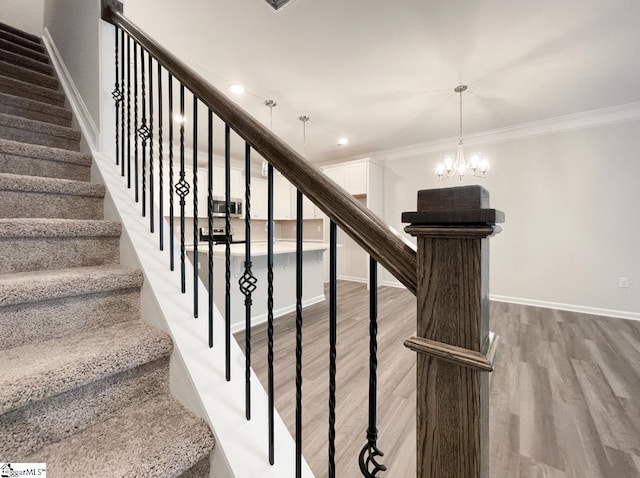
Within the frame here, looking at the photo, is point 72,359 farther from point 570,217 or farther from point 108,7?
point 570,217

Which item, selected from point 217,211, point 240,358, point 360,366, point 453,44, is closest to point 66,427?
point 240,358

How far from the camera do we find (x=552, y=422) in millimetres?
1652

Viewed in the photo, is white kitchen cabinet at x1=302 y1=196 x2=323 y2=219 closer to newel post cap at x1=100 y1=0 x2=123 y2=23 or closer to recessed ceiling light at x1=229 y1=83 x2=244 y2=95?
recessed ceiling light at x1=229 y1=83 x2=244 y2=95

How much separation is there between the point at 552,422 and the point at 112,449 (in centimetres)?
219

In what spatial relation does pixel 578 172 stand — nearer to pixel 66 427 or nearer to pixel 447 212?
pixel 447 212

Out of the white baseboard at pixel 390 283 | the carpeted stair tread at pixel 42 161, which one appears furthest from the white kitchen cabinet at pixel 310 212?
the carpeted stair tread at pixel 42 161

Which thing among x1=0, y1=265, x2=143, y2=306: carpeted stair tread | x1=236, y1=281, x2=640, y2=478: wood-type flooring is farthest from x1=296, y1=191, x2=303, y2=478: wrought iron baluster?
x1=236, y1=281, x2=640, y2=478: wood-type flooring

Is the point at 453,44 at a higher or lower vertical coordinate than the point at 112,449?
higher

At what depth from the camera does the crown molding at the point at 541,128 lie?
11.3 feet

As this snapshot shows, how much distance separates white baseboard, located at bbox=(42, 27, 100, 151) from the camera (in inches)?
64.6

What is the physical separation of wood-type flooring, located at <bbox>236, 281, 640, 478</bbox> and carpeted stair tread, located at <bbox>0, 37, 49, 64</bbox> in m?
3.17

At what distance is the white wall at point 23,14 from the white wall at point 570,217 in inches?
243

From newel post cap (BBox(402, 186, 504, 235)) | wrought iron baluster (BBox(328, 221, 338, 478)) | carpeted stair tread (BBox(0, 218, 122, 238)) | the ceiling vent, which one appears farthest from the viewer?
the ceiling vent

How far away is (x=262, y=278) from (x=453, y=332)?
2950 millimetres
